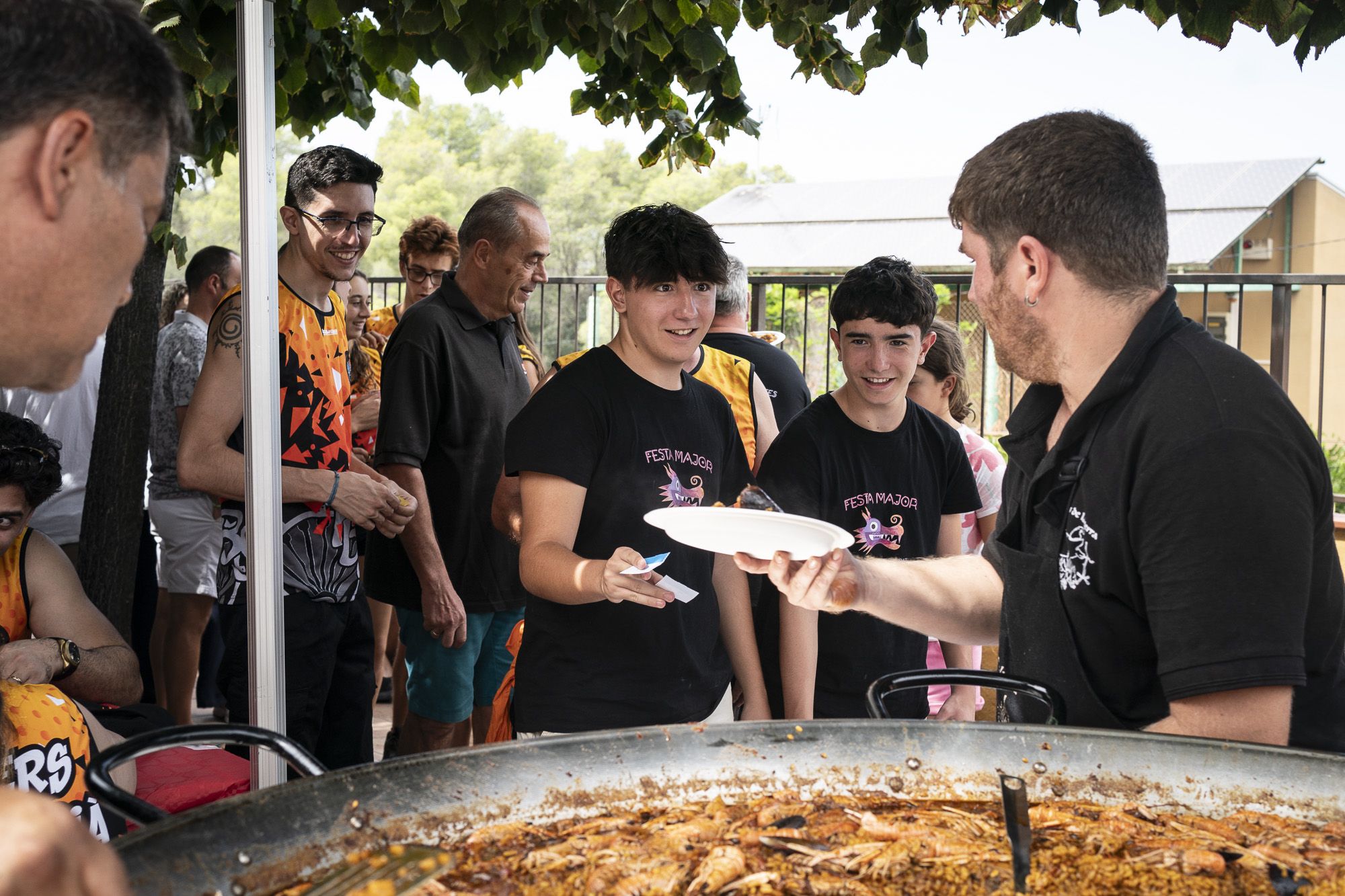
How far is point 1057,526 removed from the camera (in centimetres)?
158

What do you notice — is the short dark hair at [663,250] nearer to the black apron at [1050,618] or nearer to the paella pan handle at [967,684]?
the black apron at [1050,618]

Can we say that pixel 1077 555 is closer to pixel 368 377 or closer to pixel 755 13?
pixel 755 13

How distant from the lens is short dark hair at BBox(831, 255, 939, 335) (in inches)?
121

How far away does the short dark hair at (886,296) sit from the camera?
121 inches

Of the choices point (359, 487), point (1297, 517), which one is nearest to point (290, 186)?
point (359, 487)

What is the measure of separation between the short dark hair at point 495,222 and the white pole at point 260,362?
5.71ft

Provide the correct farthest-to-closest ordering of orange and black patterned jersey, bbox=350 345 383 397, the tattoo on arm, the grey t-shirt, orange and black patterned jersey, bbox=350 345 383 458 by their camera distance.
Answer: 1. orange and black patterned jersey, bbox=350 345 383 397
2. orange and black patterned jersey, bbox=350 345 383 458
3. the grey t-shirt
4. the tattoo on arm

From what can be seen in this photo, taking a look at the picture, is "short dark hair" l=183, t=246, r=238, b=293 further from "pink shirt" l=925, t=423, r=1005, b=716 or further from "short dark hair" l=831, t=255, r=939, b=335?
"pink shirt" l=925, t=423, r=1005, b=716

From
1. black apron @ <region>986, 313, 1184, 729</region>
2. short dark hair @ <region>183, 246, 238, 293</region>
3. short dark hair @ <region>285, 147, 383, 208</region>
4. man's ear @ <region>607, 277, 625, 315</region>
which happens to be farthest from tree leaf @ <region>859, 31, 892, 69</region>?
short dark hair @ <region>183, 246, 238, 293</region>

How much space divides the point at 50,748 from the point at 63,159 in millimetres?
1458

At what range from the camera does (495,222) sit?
12.0ft

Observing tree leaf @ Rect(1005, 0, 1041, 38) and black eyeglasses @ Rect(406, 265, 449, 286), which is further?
black eyeglasses @ Rect(406, 265, 449, 286)

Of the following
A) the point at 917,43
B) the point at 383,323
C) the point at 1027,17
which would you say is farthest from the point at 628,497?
the point at 383,323

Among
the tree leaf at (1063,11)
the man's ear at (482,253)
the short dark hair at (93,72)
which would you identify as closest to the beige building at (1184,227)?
the tree leaf at (1063,11)
